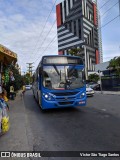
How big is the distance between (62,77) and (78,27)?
118 meters

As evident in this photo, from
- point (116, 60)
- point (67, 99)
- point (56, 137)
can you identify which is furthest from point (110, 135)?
point (116, 60)

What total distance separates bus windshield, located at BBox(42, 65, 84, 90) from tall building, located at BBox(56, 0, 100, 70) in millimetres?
107881

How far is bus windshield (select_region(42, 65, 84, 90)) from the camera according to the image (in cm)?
1101

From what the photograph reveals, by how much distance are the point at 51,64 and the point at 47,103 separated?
2.05 metres

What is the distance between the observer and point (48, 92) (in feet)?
35.9

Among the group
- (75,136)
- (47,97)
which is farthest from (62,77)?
(75,136)

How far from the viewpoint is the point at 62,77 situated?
11.1 meters

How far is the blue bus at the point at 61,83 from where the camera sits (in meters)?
10.9

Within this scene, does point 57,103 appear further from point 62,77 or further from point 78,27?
point 78,27

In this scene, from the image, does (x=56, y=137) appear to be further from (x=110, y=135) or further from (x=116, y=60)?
(x=116, y=60)

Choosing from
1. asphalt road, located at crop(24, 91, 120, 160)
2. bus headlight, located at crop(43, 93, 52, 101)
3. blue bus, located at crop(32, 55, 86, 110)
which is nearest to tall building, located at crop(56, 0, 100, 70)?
blue bus, located at crop(32, 55, 86, 110)

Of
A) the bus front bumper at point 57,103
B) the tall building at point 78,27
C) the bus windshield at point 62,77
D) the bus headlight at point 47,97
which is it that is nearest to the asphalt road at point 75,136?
the bus front bumper at point 57,103

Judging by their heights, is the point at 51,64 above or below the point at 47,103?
above

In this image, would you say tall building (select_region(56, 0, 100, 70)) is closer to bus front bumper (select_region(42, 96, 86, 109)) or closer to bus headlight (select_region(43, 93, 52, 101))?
bus front bumper (select_region(42, 96, 86, 109))
